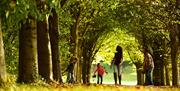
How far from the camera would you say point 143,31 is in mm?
→ 42250

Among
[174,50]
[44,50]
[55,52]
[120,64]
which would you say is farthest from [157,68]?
[44,50]

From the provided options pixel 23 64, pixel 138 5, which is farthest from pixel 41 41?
pixel 138 5

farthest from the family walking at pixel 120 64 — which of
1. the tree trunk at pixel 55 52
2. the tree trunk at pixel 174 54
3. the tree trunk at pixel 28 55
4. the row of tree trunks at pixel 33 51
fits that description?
the tree trunk at pixel 174 54

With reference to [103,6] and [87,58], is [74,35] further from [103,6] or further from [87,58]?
[87,58]

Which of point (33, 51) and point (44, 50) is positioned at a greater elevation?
point (44, 50)

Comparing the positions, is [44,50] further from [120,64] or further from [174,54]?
[174,54]

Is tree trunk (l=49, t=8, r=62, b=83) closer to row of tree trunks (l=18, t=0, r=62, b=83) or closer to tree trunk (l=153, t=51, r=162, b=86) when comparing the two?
row of tree trunks (l=18, t=0, r=62, b=83)

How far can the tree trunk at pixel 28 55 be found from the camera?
58.5 ft

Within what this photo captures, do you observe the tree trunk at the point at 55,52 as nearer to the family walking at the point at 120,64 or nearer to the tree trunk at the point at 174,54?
the family walking at the point at 120,64

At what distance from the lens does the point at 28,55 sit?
18.0 meters

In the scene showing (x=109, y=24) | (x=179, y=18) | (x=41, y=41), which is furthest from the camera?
(x=109, y=24)

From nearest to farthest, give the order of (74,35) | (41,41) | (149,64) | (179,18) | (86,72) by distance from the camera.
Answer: (41,41), (149,64), (179,18), (74,35), (86,72)

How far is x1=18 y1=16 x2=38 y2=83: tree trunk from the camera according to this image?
17844mm

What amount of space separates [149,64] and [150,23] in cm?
1395
